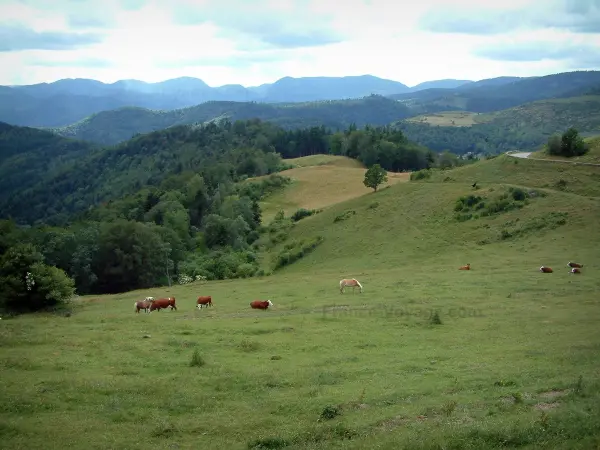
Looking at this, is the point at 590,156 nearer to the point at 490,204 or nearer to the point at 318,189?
the point at 490,204

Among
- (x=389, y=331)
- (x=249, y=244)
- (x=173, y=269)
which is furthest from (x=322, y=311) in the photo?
(x=249, y=244)

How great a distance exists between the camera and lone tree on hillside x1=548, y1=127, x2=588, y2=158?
73625 mm

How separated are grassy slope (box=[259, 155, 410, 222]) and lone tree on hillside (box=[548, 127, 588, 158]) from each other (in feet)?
113

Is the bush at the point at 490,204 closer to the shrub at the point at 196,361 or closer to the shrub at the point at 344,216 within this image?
the shrub at the point at 344,216

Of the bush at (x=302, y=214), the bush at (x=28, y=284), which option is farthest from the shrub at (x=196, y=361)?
the bush at (x=302, y=214)

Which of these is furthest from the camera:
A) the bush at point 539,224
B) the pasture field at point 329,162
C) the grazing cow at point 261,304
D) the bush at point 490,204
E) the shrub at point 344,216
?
the pasture field at point 329,162

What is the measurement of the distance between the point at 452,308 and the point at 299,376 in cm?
1465

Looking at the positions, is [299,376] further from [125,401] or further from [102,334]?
[102,334]

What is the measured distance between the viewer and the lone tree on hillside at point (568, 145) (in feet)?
242

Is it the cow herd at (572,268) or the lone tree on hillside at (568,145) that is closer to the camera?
the cow herd at (572,268)

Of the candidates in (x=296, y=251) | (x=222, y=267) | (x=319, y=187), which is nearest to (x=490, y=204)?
(x=296, y=251)

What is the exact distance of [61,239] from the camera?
76.2m

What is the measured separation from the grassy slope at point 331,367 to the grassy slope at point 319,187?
215ft

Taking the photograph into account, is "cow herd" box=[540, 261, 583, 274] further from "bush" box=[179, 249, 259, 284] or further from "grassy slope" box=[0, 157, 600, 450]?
"bush" box=[179, 249, 259, 284]
